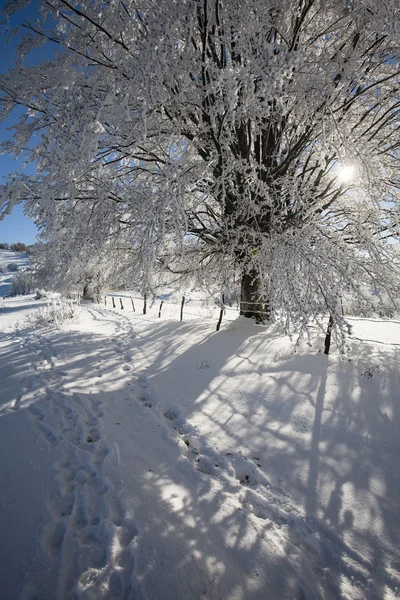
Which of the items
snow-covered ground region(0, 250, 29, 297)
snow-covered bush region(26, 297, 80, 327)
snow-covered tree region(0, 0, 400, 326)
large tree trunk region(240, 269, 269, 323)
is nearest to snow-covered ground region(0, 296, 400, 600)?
snow-covered tree region(0, 0, 400, 326)

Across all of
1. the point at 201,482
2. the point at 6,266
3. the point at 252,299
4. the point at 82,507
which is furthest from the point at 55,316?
the point at 6,266

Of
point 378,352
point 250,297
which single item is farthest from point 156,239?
point 378,352

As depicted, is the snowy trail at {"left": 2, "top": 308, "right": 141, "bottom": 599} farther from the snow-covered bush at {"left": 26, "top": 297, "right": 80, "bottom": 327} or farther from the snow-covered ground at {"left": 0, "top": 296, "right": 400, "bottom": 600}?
the snow-covered bush at {"left": 26, "top": 297, "right": 80, "bottom": 327}

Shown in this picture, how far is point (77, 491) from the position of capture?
2217mm

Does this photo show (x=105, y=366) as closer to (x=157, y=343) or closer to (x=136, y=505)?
(x=157, y=343)

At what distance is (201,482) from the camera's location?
2.45 meters

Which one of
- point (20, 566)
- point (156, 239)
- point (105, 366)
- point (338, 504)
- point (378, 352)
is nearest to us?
point (20, 566)

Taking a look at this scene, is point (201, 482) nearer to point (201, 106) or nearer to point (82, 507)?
point (82, 507)

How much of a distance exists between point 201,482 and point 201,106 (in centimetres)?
517

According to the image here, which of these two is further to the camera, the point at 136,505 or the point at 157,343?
the point at 157,343

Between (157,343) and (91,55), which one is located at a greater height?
(91,55)

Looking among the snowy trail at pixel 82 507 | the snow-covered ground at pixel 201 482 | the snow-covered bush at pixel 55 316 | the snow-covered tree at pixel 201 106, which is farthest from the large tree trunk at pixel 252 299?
the snow-covered bush at pixel 55 316

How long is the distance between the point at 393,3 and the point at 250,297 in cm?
594

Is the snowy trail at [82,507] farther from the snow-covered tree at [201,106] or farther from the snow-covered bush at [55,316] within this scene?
the snow-covered bush at [55,316]
